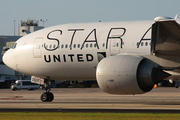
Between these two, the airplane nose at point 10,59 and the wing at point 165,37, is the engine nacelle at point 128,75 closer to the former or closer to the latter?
the wing at point 165,37

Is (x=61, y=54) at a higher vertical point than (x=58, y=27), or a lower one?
lower

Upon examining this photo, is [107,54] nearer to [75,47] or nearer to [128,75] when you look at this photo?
[75,47]

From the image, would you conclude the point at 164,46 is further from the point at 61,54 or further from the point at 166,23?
the point at 61,54

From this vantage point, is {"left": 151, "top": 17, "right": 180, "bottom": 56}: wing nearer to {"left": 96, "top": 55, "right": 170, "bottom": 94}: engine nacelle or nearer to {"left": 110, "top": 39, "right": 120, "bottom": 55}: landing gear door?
{"left": 96, "top": 55, "right": 170, "bottom": 94}: engine nacelle

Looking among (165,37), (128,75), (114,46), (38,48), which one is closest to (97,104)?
(114,46)

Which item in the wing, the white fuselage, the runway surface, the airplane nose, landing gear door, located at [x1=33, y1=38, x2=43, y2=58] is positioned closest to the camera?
the wing

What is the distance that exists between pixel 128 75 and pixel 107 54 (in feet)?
12.2

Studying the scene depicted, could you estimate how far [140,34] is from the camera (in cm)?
2189

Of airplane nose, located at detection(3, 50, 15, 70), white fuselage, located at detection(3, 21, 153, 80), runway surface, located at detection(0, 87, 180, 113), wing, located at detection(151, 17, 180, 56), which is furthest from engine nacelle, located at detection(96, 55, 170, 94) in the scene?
airplane nose, located at detection(3, 50, 15, 70)

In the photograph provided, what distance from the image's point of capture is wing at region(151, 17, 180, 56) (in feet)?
57.8
